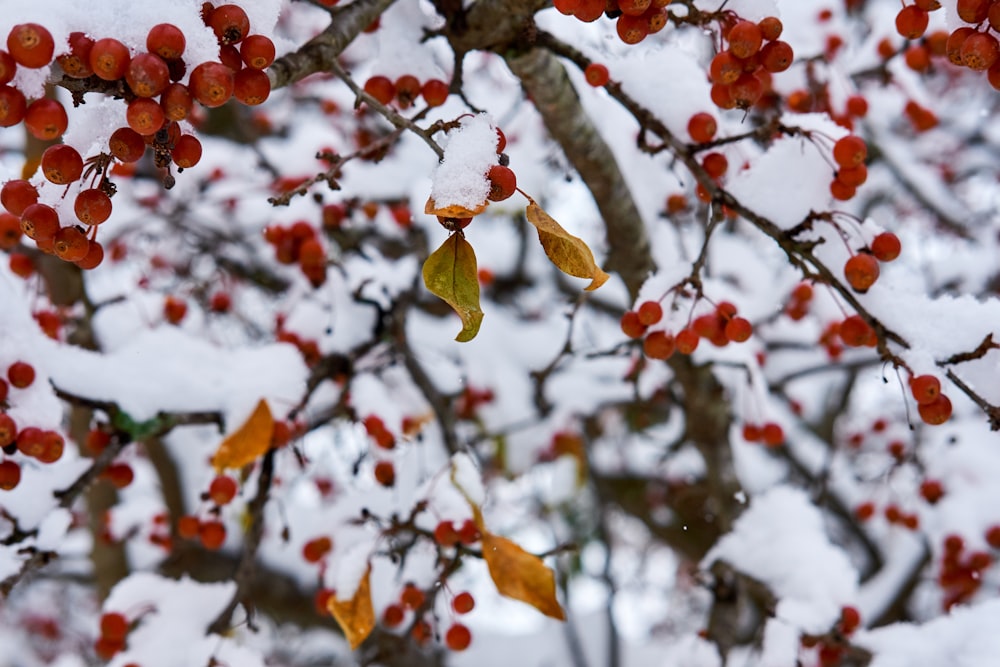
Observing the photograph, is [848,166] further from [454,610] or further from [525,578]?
[454,610]

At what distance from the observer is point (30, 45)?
3.04 ft

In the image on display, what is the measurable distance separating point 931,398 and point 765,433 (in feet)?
3.41

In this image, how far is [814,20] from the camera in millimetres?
3100

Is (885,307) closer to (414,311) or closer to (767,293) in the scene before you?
(767,293)

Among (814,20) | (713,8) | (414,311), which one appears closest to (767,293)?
(814,20)

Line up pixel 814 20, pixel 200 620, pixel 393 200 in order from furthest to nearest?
1. pixel 393 200
2. pixel 814 20
3. pixel 200 620

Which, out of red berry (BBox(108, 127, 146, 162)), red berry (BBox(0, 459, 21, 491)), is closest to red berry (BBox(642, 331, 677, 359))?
red berry (BBox(108, 127, 146, 162))

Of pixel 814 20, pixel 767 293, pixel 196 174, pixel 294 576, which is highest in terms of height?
pixel 814 20

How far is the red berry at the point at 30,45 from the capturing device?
0.92 meters

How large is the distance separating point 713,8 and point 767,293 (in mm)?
2332

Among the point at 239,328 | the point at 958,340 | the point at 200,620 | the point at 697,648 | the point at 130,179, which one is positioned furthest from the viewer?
the point at 239,328

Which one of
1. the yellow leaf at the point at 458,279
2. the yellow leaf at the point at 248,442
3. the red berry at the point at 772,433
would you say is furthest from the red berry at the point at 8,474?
the red berry at the point at 772,433

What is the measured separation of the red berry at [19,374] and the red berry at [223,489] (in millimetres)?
549

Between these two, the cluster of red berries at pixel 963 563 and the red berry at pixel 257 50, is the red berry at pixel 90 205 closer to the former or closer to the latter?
the red berry at pixel 257 50
